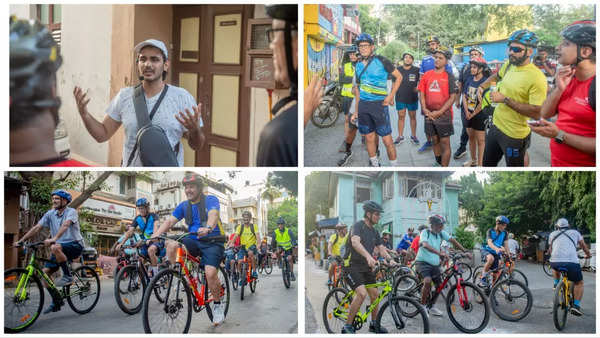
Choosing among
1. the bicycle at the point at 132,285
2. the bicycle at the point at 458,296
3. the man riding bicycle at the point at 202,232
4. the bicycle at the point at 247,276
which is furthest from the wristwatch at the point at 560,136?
the bicycle at the point at 132,285

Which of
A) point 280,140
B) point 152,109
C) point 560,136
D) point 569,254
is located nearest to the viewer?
point 280,140

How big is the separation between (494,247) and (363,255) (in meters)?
1.10

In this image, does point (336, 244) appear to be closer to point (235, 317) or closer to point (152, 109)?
point (235, 317)

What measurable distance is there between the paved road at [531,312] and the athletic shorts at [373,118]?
46.1 inches

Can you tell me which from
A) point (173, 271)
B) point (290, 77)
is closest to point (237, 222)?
point (173, 271)

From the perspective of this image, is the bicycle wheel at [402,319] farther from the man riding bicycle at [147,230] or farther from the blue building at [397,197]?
the man riding bicycle at [147,230]

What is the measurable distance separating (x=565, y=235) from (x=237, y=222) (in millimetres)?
2668

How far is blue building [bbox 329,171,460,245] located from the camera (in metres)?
4.50

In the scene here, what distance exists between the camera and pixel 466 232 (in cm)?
454

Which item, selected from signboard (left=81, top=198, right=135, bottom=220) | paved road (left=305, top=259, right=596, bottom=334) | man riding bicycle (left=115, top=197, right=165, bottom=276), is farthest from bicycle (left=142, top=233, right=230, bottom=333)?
paved road (left=305, top=259, right=596, bottom=334)

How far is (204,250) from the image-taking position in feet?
14.8

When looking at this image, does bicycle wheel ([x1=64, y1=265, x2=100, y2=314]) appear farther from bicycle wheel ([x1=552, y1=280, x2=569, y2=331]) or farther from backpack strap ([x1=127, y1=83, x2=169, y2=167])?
bicycle wheel ([x1=552, y1=280, x2=569, y2=331])

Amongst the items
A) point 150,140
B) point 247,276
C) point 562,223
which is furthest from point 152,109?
point 562,223

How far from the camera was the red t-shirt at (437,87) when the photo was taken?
179 inches
